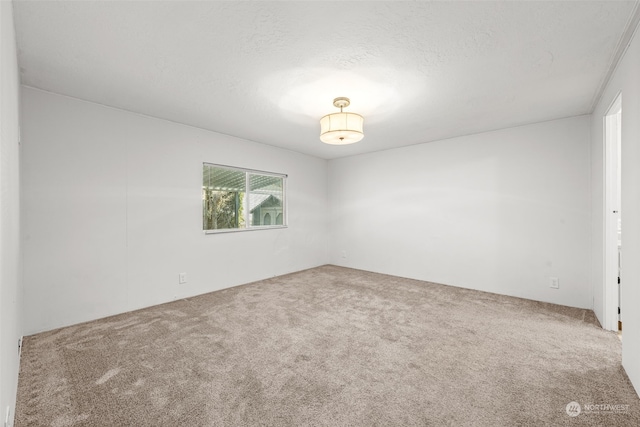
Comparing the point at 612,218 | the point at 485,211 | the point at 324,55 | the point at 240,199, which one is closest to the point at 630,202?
the point at 612,218

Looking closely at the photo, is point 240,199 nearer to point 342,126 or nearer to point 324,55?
point 342,126

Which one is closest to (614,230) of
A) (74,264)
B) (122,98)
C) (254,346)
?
(254,346)

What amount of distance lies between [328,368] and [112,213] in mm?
2879

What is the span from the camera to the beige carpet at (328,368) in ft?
5.21

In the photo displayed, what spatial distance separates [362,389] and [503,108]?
328cm

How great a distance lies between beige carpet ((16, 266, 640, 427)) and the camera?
1.59 meters

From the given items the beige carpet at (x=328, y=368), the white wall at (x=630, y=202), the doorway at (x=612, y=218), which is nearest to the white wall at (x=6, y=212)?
the beige carpet at (x=328, y=368)

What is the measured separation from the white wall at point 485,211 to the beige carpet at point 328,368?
647 mm

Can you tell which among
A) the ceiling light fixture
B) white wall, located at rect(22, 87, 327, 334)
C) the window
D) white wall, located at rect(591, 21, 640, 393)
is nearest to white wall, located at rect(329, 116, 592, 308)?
white wall, located at rect(591, 21, 640, 393)

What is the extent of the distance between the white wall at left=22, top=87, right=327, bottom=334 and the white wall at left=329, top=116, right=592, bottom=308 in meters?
2.49

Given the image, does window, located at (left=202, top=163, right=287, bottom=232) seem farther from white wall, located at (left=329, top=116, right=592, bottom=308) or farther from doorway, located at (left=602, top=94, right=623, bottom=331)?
doorway, located at (left=602, top=94, right=623, bottom=331)

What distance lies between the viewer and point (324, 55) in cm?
204

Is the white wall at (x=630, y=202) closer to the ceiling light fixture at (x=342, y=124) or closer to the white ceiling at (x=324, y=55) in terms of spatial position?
the white ceiling at (x=324, y=55)

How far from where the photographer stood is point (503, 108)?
311 centimetres
